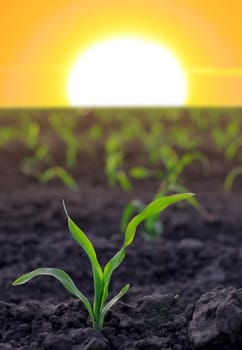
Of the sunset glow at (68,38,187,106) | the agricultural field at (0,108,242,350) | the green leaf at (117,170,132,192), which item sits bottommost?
the agricultural field at (0,108,242,350)

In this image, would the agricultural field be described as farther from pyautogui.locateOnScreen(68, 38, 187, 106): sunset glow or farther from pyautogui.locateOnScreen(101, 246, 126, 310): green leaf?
pyautogui.locateOnScreen(68, 38, 187, 106): sunset glow

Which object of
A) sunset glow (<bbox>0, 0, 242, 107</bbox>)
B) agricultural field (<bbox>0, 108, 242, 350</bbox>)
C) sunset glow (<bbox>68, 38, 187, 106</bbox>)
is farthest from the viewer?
sunset glow (<bbox>68, 38, 187, 106</bbox>)

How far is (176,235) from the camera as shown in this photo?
405cm

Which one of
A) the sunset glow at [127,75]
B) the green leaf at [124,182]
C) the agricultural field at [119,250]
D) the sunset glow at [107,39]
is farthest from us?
the green leaf at [124,182]

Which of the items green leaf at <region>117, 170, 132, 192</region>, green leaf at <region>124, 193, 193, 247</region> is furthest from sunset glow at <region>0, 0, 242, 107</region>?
green leaf at <region>117, 170, 132, 192</region>

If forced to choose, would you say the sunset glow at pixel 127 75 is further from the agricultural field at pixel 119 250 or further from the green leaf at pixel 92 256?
the green leaf at pixel 92 256

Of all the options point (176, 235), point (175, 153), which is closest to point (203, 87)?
point (176, 235)

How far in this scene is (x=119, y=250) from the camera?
10.6 feet

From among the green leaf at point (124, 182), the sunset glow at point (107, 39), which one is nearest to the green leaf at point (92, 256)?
the sunset glow at point (107, 39)

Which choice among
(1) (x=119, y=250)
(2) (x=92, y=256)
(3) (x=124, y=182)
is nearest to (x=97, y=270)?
(2) (x=92, y=256)

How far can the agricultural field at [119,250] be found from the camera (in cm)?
172

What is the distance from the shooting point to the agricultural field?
67.6 inches

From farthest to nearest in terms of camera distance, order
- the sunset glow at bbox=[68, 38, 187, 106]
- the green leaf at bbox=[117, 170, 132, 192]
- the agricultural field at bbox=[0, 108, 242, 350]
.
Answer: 1. the green leaf at bbox=[117, 170, 132, 192]
2. the sunset glow at bbox=[68, 38, 187, 106]
3. the agricultural field at bbox=[0, 108, 242, 350]

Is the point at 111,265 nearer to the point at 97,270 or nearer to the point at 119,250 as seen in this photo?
the point at 97,270
